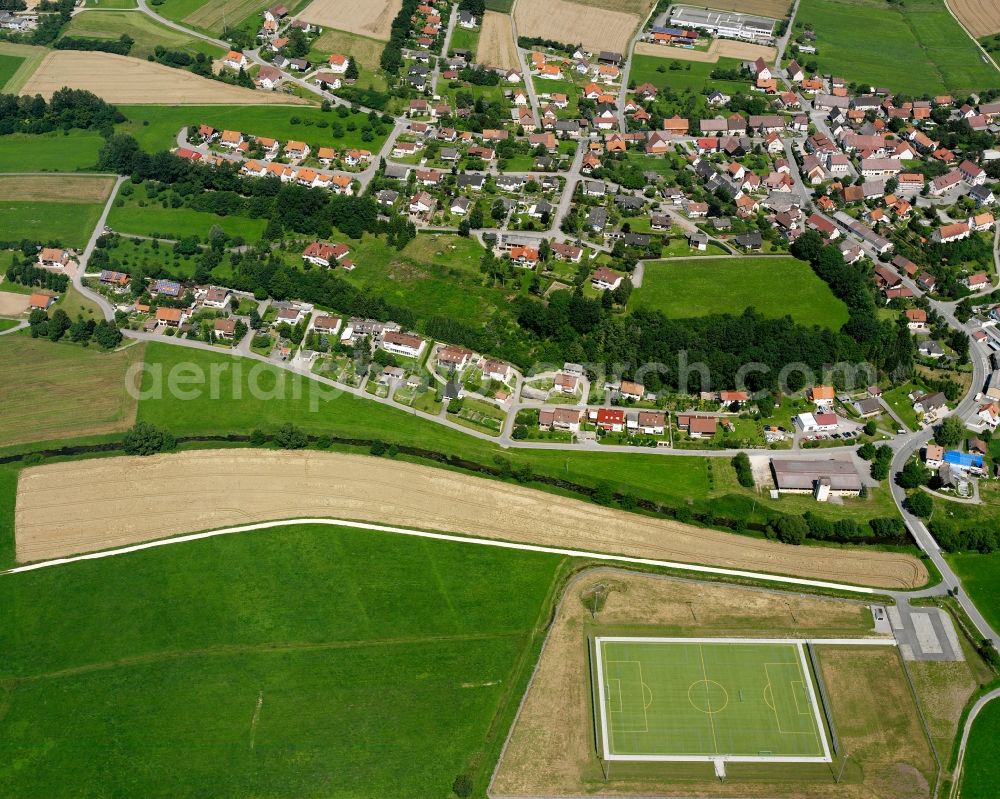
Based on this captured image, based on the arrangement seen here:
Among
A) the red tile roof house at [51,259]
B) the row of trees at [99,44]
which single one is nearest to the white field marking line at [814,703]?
the red tile roof house at [51,259]

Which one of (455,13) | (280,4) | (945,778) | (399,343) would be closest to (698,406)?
(399,343)

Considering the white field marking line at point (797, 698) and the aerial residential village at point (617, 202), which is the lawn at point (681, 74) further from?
the white field marking line at point (797, 698)

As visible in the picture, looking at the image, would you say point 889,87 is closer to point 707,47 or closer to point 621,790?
point 707,47

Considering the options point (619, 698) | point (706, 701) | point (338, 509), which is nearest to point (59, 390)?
point (338, 509)

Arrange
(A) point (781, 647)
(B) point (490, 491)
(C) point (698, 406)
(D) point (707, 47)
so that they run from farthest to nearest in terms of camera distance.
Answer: (D) point (707, 47) → (C) point (698, 406) → (B) point (490, 491) → (A) point (781, 647)

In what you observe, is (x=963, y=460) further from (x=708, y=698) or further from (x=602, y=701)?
(x=602, y=701)

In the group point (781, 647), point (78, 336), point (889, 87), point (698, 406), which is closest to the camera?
point (781, 647)
